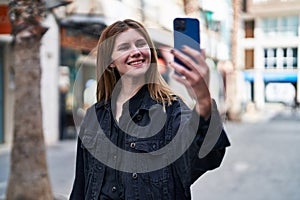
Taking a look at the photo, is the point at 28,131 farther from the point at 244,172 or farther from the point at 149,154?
the point at 244,172

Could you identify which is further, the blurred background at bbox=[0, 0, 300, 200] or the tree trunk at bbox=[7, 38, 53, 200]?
the tree trunk at bbox=[7, 38, 53, 200]

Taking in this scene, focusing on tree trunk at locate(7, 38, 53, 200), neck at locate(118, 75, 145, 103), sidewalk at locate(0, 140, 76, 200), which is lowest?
sidewalk at locate(0, 140, 76, 200)

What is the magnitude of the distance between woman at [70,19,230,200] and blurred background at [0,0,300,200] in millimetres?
63

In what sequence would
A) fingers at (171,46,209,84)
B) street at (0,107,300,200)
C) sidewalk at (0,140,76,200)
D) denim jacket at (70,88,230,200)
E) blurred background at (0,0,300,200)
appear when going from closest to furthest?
fingers at (171,46,209,84), denim jacket at (70,88,230,200), blurred background at (0,0,300,200), street at (0,107,300,200), sidewalk at (0,140,76,200)

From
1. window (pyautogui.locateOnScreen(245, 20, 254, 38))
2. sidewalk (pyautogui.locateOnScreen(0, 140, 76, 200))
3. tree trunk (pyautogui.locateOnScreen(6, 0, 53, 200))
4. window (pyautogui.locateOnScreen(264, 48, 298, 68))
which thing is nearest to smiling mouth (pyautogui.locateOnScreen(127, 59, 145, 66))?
window (pyautogui.locateOnScreen(264, 48, 298, 68))

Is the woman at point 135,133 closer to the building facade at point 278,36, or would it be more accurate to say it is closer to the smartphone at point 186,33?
the smartphone at point 186,33

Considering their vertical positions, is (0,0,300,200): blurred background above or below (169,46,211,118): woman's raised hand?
below

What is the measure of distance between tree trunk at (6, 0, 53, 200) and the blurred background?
0.24 meters

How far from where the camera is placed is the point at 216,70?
1.16 meters

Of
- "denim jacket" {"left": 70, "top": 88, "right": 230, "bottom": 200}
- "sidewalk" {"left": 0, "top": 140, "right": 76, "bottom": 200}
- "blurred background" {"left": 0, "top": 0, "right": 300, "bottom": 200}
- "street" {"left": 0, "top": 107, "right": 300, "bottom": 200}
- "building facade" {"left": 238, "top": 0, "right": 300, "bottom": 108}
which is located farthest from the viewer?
"sidewalk" {"left": 0, "top": 140, "right": 76, "bottom": 200}

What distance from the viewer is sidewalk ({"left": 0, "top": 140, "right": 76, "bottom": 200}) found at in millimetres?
5469

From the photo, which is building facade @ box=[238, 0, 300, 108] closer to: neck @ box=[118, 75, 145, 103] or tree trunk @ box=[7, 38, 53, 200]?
neck @ box=[118, 75, 145, 103]

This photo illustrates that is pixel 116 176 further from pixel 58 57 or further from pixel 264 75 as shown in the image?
pixel 58 57

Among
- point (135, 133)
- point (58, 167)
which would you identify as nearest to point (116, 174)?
point (135, 133)
